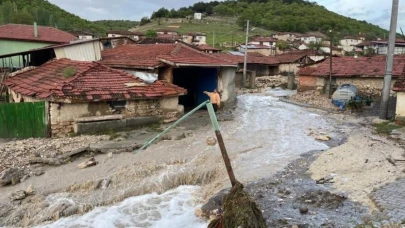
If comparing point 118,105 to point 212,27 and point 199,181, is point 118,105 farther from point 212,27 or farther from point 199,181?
point 212,27

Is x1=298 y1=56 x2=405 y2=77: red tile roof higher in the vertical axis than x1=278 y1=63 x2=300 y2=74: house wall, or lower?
higher

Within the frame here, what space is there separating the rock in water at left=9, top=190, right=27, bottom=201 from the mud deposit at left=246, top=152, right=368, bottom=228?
542 cm

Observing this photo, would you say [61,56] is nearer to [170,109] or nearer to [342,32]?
[170,109]

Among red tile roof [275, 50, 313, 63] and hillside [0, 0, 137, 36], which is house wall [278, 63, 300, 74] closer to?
red tile roof [275, 50, 313, 63]

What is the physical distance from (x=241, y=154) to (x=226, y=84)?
10203 millimetres

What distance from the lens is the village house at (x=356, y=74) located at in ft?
79.2

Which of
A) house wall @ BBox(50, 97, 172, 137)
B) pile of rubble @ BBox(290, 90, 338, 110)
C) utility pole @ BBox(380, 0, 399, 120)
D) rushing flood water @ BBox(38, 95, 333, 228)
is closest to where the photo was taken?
rushing flood water @ BBox(38, 95, 333, 228)

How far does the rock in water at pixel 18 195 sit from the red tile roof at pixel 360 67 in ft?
72.8

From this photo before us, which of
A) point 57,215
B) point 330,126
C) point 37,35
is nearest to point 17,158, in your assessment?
point 57,215

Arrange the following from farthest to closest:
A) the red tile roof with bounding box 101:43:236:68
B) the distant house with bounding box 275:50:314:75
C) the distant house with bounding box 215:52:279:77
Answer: the distant house with bounding box 275:50:314:75 → the distant house with bounding box 215:52:279:77 → the red tile roof with bounding box 101:43:236:68

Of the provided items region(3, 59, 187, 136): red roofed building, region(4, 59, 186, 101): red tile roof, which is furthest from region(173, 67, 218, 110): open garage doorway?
region(3, 59, 187, 136): red roofed building

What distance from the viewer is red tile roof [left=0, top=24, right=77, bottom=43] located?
103ft

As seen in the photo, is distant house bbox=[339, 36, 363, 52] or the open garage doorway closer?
the open garage doorway

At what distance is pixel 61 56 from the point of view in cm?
2014
